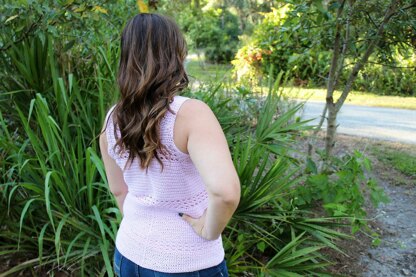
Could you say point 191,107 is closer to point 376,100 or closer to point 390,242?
point 390,242

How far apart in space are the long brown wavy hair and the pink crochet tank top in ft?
0.29

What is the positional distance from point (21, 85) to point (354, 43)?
10.00 ft

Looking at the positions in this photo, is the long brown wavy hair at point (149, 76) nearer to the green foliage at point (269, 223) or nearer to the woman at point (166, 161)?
the woman at point (166, 161)

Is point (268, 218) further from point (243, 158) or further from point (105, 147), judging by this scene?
point (105, 147)

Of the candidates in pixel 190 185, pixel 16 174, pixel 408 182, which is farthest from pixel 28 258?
→ pixel 408 182

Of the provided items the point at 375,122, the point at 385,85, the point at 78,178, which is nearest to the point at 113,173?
the point at 78,178

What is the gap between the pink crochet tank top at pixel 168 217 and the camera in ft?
5.13

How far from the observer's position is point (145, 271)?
5.45 ft

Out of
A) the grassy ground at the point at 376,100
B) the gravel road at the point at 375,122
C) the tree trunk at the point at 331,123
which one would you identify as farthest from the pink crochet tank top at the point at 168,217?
the grassy ground at the point at 376,100

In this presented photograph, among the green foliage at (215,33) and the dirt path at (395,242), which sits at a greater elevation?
the dirt path at (395,242)

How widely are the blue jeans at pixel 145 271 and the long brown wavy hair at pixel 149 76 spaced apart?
402 mm

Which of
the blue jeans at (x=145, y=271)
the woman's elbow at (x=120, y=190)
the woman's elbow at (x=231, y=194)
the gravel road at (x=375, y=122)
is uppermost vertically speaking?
the woman's elbow at (x=231, y=194)

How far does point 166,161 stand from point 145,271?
445 millimetres

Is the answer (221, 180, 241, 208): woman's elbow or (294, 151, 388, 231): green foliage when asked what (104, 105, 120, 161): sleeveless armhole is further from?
(294, 151, 388, 231): green foliage
